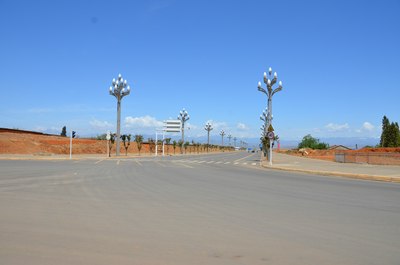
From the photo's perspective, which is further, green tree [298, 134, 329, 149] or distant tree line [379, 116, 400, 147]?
green tree [298, 134, 329, 149]

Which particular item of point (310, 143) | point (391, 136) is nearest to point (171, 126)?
point (391, 136)

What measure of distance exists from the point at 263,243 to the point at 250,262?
3.41 feet

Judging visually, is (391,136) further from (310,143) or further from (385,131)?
(310,143)

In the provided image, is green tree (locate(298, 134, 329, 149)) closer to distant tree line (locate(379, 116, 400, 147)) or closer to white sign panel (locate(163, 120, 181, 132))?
distant tree line (locate(379, 116, 400, 147))

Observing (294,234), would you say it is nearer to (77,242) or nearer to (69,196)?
(77,242)

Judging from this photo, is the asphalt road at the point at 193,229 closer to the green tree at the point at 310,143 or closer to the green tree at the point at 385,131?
the green tree at the point at 385,131

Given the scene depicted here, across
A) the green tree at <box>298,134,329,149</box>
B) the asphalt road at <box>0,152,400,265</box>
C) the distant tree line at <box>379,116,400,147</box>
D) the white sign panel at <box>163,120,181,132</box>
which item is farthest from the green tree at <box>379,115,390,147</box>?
the asphalt road at <box>0,152,400,265</box>

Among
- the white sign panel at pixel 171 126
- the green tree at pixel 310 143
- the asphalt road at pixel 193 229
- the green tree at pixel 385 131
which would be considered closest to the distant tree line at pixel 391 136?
the green tree at pixel 385 131

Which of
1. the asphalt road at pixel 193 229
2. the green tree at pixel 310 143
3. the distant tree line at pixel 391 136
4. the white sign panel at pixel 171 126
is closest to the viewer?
the asphalt road at pixel 193 229

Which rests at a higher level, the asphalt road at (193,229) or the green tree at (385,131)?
the green tree at (385,131)

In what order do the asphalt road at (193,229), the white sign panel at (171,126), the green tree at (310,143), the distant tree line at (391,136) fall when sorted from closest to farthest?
1. the asphalt road at (193,229)
2. the white sign panel at (171,126)
3. the distant tree line at (391,136)
4. the green tree at (310,143)

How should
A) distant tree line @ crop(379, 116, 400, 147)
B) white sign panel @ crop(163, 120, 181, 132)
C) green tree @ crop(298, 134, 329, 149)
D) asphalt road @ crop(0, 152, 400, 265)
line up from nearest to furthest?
asphalt road @ crop(0, 152, 400, 265)
white sign panel @ crop(163, 120, 181, 132)
distant tree line @ crop(379, 116, 400, 147)
green tree @ crop(298, 134, 329, 149)

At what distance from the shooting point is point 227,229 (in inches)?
288

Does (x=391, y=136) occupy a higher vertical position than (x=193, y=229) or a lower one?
higher
